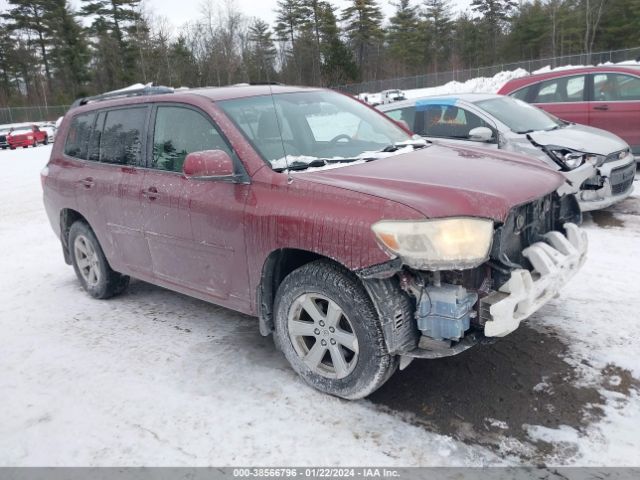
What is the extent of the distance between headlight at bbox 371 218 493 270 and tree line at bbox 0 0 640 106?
4982 cm

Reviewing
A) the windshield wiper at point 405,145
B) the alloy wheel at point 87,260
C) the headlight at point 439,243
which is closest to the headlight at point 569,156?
the windshield wiper at point 405,145

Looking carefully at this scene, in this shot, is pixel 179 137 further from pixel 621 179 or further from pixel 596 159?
pixel 621 179

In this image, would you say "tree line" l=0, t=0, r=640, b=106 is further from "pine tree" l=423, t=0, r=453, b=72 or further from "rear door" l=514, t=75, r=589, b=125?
"rear door" l=514, t=75, r=589, b=125

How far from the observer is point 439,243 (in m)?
2.80

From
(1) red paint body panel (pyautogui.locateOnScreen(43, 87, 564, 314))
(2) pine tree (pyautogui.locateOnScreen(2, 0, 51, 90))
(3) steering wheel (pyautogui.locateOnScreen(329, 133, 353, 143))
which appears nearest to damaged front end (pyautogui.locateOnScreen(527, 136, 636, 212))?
(1) red paint body panel (pyautogui.locateOnScreen(43, 87, 564, 314))

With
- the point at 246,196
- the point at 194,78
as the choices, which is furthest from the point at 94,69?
the point at 246,196

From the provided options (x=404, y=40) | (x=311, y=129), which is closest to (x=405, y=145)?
(x=311, y=129)

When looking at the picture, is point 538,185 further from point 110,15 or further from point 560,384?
point 110,15

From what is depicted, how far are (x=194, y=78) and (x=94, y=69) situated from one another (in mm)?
10752

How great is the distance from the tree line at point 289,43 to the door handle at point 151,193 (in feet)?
157

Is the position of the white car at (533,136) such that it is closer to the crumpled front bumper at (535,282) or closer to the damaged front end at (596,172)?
Answer: the damaged front end at (596,172)

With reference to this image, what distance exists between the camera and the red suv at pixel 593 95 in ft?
28.7

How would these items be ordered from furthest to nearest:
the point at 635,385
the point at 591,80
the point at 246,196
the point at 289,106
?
the point at 591,80 < the point at 289,106 < the point at 246,196 < the point at 635,385

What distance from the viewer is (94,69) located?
54250 mm
